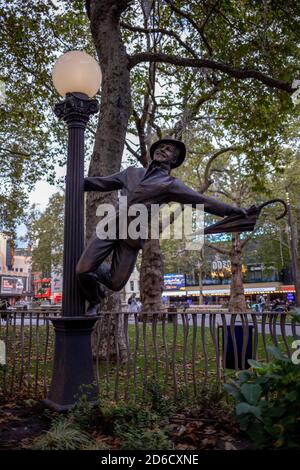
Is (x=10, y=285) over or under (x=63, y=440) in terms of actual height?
over

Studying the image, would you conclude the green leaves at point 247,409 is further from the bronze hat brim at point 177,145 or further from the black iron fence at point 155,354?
the bronze hat brim at point 177,145

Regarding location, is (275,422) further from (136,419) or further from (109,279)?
(109,279)

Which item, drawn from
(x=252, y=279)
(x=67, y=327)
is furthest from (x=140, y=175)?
(x=252, y=279)

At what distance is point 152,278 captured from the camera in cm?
1959

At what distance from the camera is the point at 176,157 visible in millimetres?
4672

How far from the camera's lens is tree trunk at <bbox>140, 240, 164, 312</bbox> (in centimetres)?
1958

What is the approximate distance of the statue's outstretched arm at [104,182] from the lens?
4684 mm

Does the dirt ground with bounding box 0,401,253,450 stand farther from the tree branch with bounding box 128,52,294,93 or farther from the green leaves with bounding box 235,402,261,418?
the tree branch with bounding box 128,52,294,93

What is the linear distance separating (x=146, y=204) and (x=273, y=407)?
2.36m

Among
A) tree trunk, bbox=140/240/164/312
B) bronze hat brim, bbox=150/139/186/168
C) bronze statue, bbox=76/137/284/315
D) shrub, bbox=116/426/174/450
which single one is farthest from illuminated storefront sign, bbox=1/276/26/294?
shrub, bbox=116/426/174/450

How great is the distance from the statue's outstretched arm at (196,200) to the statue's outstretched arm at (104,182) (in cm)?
68

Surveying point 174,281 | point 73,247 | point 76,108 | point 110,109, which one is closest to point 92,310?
point 73,247

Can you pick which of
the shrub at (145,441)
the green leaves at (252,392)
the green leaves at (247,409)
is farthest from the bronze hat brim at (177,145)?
the shrub at (145,441)

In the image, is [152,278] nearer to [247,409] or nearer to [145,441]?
[145,441]
